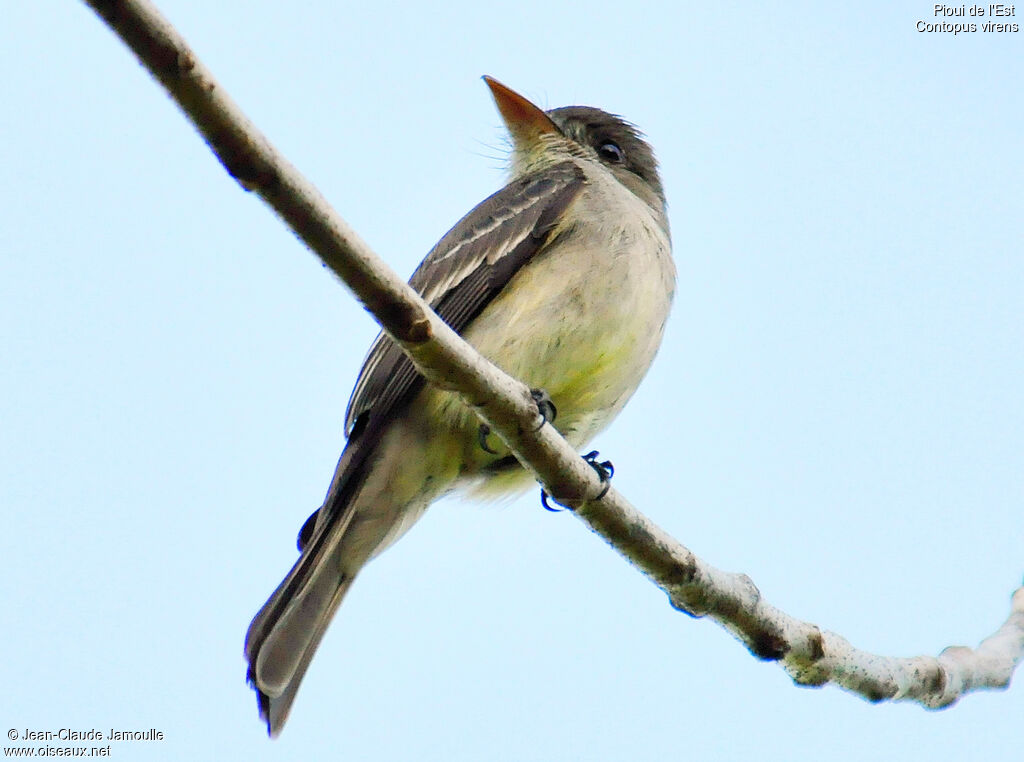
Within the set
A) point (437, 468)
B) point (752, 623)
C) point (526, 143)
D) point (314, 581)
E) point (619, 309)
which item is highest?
point (526, 143)

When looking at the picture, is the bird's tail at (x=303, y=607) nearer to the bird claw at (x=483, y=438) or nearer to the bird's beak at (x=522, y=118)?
the bird claw at (x=483, y=438)

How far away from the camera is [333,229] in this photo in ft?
12.0

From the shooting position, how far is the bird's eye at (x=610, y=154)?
8289mm

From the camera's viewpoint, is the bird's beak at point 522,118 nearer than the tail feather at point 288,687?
No

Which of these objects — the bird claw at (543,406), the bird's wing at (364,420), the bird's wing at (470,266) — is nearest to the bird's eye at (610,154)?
the bird's wing at (470,266)

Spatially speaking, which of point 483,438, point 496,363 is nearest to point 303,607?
point 483,438

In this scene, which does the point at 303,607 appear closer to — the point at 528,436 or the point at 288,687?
the point at 288,687

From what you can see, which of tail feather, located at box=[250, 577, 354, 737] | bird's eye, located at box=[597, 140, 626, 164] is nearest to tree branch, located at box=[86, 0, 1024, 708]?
tail feather, located at box=[250, 577, 354, 737]

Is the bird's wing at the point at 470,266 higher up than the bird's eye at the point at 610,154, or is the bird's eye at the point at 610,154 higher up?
the bird's eye at the point at 610,154

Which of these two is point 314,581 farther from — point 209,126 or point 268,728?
point 209,126

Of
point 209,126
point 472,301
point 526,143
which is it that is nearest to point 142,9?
point 209,126

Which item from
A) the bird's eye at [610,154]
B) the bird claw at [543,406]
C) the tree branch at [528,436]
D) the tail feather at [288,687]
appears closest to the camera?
the tree branch at [528,436]

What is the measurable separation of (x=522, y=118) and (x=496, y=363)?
2628 mm

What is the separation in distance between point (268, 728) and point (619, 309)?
2575 millimetres
